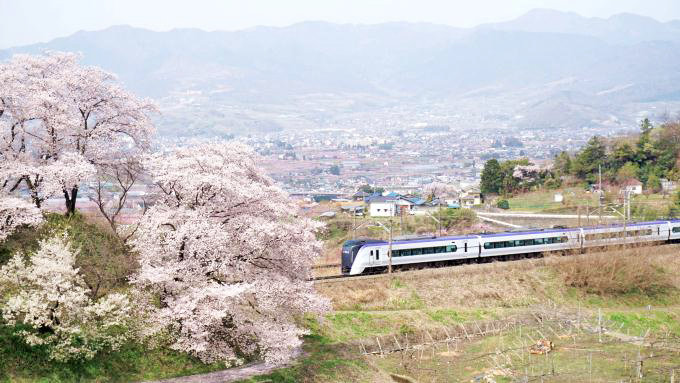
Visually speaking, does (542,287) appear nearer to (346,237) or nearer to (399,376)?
(399,376)

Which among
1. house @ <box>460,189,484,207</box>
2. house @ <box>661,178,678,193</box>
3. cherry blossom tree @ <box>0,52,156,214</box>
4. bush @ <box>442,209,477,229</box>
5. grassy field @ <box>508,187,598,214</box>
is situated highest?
cherry blossom tree @ <box>0,52,156,214</box>

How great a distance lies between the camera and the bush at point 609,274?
37.7 metres

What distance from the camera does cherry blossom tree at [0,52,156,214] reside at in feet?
90.1

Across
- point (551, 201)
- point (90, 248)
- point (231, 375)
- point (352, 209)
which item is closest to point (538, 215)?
point (551, 201)

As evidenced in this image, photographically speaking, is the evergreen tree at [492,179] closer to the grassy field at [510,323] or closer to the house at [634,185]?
the house at [634,185]

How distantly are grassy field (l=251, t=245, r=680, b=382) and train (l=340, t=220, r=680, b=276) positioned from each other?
1.48m

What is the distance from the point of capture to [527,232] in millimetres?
41812

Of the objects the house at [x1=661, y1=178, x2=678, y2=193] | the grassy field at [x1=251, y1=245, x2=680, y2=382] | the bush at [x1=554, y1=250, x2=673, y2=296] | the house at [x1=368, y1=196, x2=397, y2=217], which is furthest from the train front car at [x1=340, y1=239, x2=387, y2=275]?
the house at [x1=661, y1=178, x2=678, y2=193]

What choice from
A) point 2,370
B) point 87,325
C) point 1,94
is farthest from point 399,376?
point 1,94

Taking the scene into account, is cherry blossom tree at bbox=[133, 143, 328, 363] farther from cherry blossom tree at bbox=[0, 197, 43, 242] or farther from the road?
the road

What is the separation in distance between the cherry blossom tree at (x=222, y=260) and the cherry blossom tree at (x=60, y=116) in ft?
13.6

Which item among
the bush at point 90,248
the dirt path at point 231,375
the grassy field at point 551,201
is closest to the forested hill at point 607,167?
the grassy field at point 551,201

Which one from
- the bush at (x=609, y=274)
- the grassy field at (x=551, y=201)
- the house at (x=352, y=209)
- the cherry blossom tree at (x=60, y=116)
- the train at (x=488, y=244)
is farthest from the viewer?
the house at (x=352, y=209)

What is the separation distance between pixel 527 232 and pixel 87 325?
25.3m
